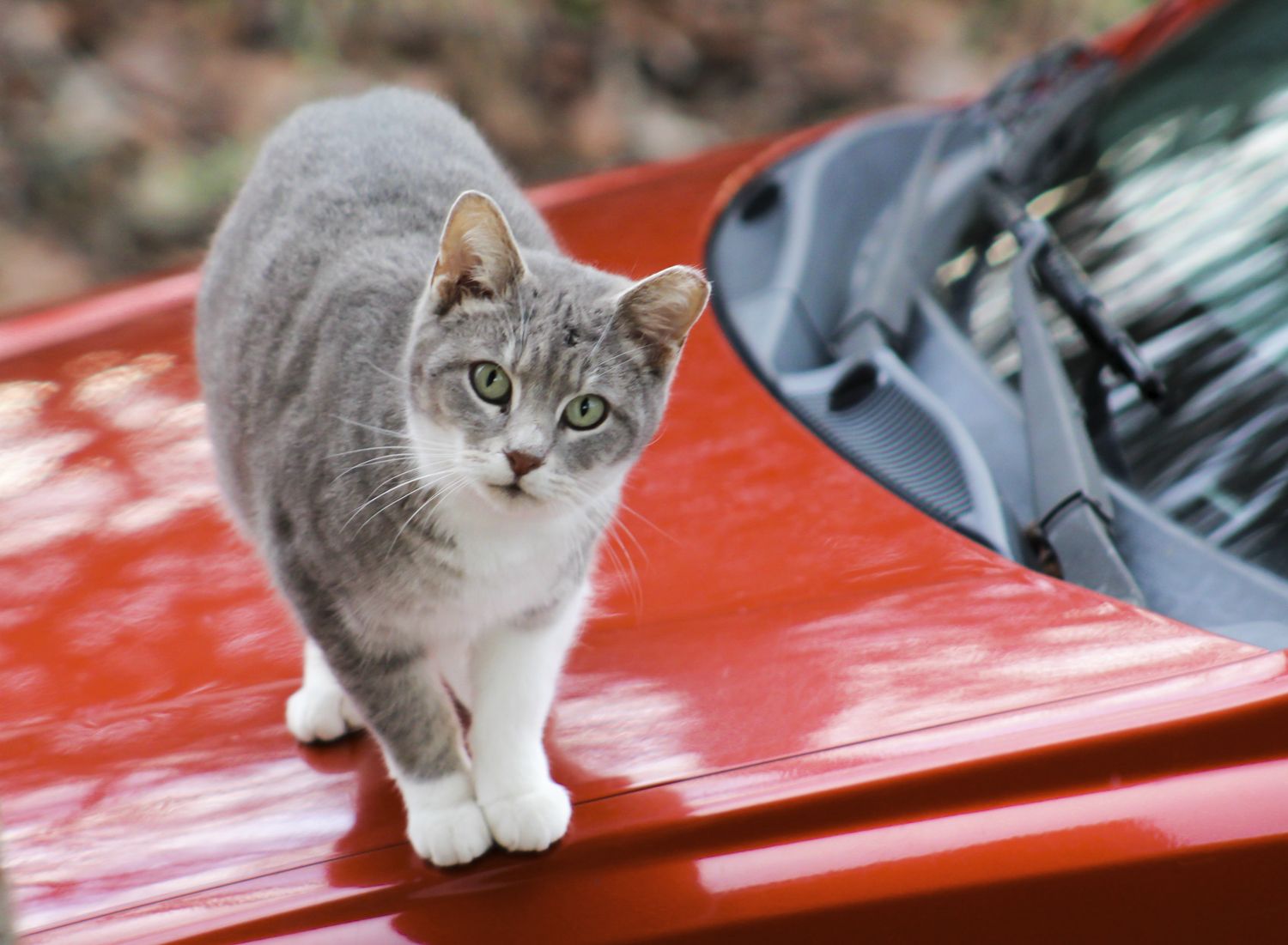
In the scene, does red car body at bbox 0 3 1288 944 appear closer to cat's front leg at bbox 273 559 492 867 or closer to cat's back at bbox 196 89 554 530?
cat's front leg at bbox 273 559 492 867

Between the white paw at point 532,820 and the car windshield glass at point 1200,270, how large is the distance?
85cm

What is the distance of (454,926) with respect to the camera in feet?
4.26

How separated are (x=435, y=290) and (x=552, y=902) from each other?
73cm

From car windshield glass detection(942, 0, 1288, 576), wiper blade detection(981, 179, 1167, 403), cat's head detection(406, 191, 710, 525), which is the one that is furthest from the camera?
wiper blade detection(981, 179, 1167, 403)

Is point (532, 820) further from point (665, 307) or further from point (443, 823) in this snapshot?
point (665, 307)

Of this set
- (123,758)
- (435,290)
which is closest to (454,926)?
(123,758)

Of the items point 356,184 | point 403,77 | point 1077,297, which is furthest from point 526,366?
point 403,77

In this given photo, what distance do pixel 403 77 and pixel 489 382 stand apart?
420 centimetres

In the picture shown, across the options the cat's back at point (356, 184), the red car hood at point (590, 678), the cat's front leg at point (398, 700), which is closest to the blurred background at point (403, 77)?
the cat's back at point (356, 184)

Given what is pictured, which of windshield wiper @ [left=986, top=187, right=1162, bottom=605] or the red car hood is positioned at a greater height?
windshield wiper @ [left=986, top=187, right=1162, bottom=605]

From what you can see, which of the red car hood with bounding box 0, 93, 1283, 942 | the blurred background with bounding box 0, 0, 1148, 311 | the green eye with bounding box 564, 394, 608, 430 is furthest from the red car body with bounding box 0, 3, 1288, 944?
the blurred background with bounding box 0, 0, 1148, 311

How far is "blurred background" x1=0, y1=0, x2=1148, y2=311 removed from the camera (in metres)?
4.86

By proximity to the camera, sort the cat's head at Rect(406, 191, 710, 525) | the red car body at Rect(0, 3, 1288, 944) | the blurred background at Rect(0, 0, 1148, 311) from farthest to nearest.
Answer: the blurred background at Rect(0, 0, 1148, 311)
the cat's head at Rect(406, 191, 710, 525)
the red car body at Rect(0, 3, 1288, 944)

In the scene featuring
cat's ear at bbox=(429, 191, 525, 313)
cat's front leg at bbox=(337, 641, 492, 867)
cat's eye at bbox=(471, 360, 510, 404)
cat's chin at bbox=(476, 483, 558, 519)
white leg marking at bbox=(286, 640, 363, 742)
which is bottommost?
white leg marking at bbox=(286, 640, 363, 742)
